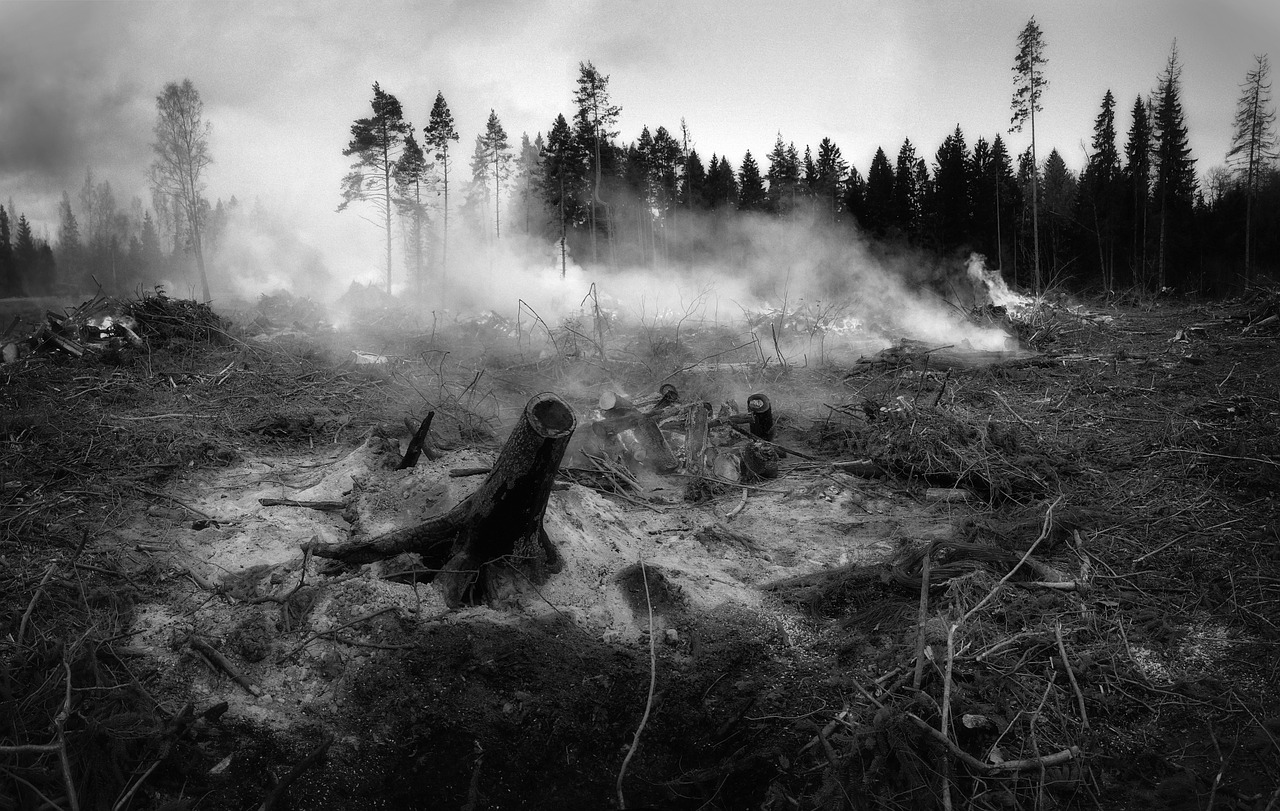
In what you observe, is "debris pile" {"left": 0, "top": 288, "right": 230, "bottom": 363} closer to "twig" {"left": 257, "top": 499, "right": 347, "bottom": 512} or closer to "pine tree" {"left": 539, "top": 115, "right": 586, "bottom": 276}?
"twig" {"left": 257, "top": 499, "right": 347, "bottom": 512}

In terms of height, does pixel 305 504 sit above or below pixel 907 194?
below

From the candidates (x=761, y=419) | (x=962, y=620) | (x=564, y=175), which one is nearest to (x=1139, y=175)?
(x=564, y=175)

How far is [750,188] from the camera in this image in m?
41.6

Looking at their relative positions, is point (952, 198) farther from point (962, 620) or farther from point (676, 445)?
point (962, 620)

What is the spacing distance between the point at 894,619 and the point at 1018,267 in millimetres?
36894

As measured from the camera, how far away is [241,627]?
3.59 m

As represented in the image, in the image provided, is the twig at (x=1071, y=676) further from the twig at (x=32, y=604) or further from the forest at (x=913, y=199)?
the forest at (x=913, y=199)

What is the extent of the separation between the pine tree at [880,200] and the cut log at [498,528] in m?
34.0

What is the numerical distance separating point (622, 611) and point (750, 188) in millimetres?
41132

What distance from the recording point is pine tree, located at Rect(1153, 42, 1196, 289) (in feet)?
111

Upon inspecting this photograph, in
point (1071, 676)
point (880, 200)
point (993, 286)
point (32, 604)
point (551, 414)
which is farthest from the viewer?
point (880, 200)

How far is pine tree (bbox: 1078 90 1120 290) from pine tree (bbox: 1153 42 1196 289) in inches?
84.5

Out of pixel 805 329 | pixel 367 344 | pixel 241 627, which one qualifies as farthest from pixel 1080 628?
pixel 805 329

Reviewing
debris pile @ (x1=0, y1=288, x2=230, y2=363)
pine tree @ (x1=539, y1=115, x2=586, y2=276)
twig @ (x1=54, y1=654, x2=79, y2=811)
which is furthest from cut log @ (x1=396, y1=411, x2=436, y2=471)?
pine tree @ (x1=539, y1=115, x2=586, y2=276)
